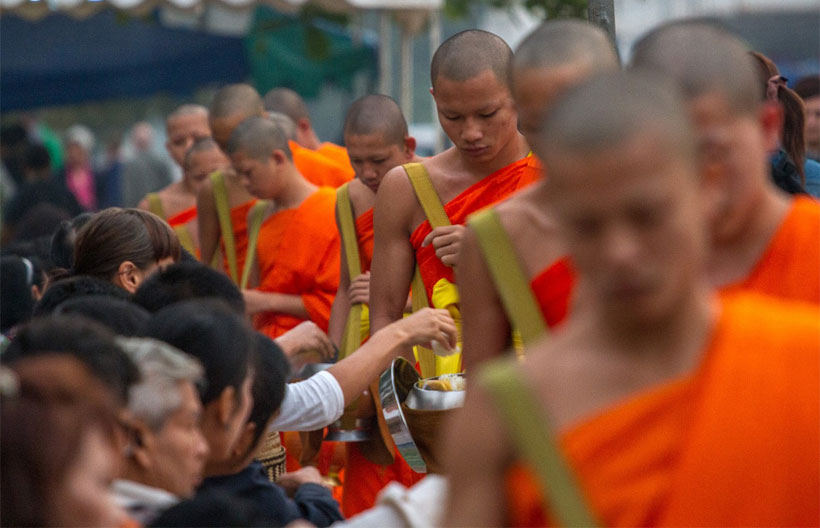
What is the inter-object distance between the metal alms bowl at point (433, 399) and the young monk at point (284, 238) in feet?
8.81

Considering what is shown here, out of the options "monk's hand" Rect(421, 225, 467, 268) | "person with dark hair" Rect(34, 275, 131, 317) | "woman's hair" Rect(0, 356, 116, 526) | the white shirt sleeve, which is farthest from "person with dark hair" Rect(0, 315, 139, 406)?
"monk's hand" Rect(421, 225, 467, 268)

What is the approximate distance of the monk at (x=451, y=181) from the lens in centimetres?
392

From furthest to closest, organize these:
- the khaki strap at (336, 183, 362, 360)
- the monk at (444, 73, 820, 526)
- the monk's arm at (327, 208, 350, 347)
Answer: the monk's arm at (327, 208, 350, 347) → the khaki strap at (336, 183, 362, 360) → the monk at (444, 73, 820, 526)

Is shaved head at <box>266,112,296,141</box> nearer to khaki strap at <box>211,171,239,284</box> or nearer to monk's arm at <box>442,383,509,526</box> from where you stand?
khaki strap at <box>211,171,239,284</box>

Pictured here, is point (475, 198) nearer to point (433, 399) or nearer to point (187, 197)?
point (433, 399)

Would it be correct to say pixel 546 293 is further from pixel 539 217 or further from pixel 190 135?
pixel 190 135

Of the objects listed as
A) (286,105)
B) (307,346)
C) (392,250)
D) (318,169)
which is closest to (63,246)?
(307,346)

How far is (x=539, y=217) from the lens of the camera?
2.70 m

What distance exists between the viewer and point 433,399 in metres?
3.38

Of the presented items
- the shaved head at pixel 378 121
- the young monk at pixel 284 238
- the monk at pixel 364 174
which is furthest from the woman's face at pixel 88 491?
the young monk at pixel 284 238

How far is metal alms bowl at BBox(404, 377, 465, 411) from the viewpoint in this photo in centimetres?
334

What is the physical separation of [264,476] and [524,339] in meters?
0.76

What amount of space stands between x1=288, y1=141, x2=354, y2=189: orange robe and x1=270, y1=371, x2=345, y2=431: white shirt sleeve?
386cm

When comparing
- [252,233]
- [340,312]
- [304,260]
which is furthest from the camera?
[252,233]
